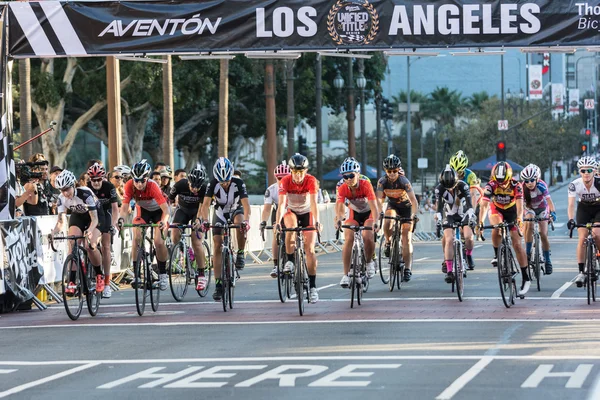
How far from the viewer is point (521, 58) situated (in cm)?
13825

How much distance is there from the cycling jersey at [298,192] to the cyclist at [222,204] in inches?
26.9

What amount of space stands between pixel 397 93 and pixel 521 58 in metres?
15.9

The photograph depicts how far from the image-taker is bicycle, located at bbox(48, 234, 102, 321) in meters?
16.9

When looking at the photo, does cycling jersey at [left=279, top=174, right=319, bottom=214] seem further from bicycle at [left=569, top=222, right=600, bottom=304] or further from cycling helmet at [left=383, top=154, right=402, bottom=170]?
bicycle at [left=569, top=222, right=600, bottom=304]

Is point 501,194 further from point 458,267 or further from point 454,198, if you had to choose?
point 458,267

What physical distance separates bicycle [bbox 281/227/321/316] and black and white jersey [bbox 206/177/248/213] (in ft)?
4.80

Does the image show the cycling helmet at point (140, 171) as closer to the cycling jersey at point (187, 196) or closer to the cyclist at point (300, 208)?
the cycling jersey at point (187, 196)

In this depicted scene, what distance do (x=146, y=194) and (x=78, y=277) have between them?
2041 millimetres

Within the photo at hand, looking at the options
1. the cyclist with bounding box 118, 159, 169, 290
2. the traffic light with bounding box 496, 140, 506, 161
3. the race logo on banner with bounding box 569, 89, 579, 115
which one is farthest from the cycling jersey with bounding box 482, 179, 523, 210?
the race logo on banner with bounding box 569, 89, 579, 115

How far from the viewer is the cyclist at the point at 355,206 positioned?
1802 centimetres

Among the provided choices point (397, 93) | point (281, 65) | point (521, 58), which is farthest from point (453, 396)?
point (521, 58)

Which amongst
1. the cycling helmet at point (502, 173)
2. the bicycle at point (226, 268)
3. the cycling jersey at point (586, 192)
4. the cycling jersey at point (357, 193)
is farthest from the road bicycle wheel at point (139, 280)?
the cycling jersey at point (586, 192)

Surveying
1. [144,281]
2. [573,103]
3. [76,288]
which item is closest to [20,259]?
[76,288]

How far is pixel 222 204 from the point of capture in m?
18.4
